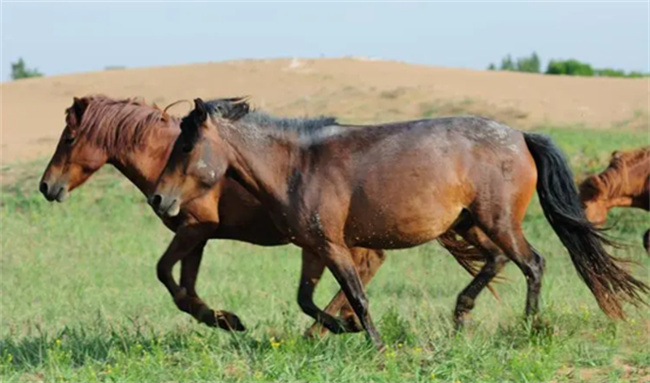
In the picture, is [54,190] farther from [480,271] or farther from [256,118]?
[480,271]

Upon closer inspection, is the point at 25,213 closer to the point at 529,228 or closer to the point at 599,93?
the point at 529,228

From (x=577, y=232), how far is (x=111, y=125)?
12.3 feet

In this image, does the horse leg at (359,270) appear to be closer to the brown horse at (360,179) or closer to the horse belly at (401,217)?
the brown horse at (360,179)

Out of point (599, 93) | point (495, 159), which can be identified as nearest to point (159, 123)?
point (495, 159)

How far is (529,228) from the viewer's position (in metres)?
16.9

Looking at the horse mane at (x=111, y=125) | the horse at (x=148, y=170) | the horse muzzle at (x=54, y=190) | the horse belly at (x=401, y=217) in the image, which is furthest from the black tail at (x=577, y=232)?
the horse muzzle at (x=54, y=190)

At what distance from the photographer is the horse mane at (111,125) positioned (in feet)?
27.6

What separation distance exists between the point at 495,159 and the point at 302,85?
2784 centimetres

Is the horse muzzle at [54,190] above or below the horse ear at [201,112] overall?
below

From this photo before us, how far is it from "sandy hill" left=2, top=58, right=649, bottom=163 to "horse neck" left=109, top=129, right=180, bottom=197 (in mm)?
17888

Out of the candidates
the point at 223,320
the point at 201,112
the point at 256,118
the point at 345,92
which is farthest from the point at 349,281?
the point at 345,92

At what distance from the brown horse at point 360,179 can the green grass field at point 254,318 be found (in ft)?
1.54

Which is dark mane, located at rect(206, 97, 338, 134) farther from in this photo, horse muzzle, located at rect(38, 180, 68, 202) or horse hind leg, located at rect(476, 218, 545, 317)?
horse muzzle, located at rect(38, 180, 68, 202)

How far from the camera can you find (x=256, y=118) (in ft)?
24.7
